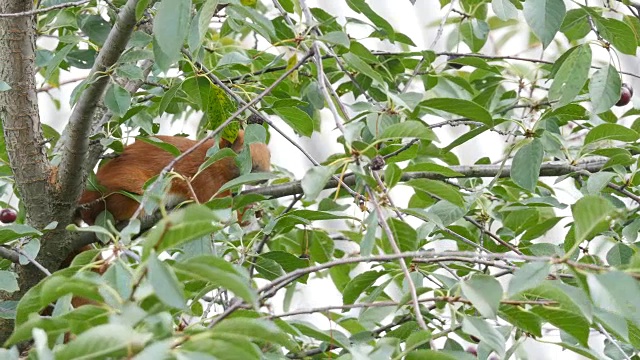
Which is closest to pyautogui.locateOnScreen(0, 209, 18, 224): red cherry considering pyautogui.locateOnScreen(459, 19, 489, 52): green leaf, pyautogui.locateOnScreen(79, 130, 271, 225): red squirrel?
pyautogui.locateOnScreen(79, 130, 271, 225): red squirrel

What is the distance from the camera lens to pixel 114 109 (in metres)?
1.31

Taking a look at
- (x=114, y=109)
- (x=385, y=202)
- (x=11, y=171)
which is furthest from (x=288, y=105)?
(x=11, y=171)

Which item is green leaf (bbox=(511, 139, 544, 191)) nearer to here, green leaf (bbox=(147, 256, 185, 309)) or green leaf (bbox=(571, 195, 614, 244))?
green leaf (bbox=(571, 195, 614, 244))

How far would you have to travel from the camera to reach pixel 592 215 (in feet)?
2.42

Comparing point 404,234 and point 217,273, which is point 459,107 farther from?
point 217,273

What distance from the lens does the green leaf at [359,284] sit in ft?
3.88

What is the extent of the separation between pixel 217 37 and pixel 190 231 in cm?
138

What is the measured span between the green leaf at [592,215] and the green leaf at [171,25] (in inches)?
16.4

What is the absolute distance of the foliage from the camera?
0.70 metres

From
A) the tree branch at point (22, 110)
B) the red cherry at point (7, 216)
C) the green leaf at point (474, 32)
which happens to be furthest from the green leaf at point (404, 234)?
the red cherry at point (7, 216)

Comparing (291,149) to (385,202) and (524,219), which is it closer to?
(524,219)

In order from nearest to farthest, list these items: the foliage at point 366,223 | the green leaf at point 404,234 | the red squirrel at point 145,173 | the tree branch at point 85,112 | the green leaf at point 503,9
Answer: the foliage at point 366,223 → the green leaf at point 404,234 → the tree branch at point 85,112 → the green leaf at point 503,9 → the red squirrel at point 145,173

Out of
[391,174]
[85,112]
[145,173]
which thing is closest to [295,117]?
[85,112]

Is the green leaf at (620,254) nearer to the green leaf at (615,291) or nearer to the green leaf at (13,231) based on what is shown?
the green leaf at (615,291)
